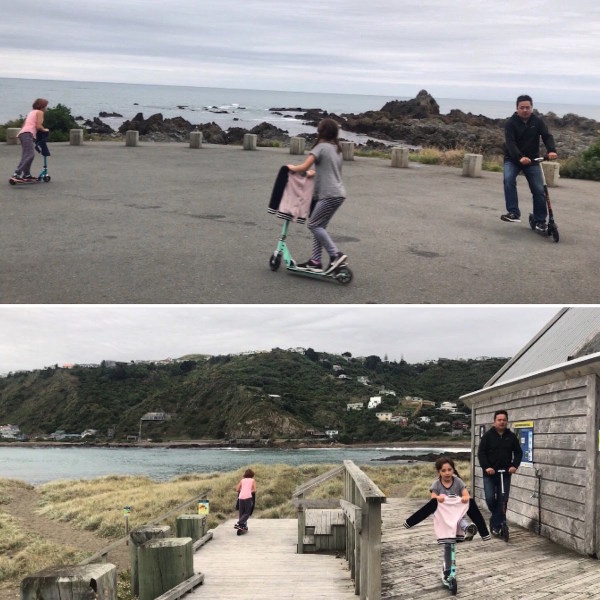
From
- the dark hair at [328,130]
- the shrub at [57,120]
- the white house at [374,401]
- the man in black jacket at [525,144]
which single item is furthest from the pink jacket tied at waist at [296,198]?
the white house at [374,401]

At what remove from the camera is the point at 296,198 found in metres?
10.6

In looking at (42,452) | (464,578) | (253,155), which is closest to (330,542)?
(464,578)

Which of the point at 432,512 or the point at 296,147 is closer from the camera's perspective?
the point at 432,512

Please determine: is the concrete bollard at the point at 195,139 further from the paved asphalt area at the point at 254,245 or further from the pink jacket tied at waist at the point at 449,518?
the pink jacket tied at waist at the point at 449,518

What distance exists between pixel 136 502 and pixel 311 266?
21.1 metres

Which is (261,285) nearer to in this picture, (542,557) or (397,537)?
(397,537)

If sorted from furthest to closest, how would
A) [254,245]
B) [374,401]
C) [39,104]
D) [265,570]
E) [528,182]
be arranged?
1. [374,401]
2. [39,104]
3. [528,182]
4. [254,245]
5. [265,570]

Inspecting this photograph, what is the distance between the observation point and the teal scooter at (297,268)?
425 inches

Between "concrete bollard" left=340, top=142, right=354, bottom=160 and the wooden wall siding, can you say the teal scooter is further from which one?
"concrete bollard" left=340, top=142, right=354, bottom=160

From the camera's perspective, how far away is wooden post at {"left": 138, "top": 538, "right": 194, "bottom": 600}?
8656mm

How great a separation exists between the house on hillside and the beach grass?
25.0 ft

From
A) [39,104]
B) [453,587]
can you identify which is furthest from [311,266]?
[39,104]

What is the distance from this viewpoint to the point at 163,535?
9789 millimetres

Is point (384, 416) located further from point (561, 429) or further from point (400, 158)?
point (561, 429)
